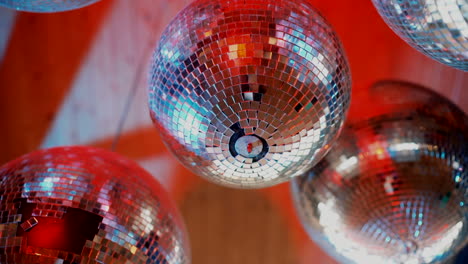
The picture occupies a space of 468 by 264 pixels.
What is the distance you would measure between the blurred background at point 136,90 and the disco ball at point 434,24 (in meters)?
0.69

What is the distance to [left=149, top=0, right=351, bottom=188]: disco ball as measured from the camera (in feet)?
1.97

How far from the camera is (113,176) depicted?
0.77 meters

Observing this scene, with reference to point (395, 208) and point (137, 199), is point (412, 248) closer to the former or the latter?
point (395, 208)

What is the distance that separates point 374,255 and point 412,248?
6 centimetres

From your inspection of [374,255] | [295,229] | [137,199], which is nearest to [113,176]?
[137,199]

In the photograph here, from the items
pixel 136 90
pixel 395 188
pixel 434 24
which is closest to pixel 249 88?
pixel 434 24

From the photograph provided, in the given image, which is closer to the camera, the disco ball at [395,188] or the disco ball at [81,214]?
the disco ball at [81,214]

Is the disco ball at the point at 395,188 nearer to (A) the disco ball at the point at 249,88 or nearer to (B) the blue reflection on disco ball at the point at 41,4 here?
(A) the disco ball at the point at 249,88

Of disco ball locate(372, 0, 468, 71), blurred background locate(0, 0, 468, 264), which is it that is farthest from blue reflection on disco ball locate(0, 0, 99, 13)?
blurred background locate(0, 0, 468, 264)

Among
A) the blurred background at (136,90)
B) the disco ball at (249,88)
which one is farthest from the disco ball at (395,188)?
the blurred background at (136,90)

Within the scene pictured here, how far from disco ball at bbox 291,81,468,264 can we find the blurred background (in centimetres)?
46

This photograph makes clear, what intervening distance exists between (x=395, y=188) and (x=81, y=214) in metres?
0.48

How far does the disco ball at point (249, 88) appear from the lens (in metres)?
0.60

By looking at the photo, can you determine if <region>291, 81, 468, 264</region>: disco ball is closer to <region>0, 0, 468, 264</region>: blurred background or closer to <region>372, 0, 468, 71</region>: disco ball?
<region>372, 0, 468, 71</region>: disco ball
